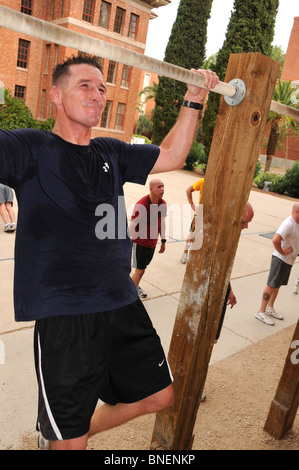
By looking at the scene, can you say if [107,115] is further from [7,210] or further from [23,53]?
[7,210]

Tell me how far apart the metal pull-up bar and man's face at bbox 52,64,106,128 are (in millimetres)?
313

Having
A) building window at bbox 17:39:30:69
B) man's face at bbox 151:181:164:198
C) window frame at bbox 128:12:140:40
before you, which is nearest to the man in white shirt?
man's face at bbox 151:181:164:198

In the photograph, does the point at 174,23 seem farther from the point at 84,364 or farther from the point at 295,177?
the point at 84,364

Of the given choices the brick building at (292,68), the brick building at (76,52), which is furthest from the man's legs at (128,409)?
the brick building at (292,68)

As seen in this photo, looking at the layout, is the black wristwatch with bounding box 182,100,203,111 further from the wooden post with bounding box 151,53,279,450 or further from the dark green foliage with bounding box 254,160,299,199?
the dark green foliage with bounding box 254,160,299,199

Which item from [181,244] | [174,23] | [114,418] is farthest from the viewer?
Result: [174,23]

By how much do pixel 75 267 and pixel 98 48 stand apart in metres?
0.92

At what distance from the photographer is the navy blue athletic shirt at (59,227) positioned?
176 centimetres

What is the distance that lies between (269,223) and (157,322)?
9.14 metres

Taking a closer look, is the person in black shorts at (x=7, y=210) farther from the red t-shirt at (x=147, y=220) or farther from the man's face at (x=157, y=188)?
the man's face at (x=157, y=188)

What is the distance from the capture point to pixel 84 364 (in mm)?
1822

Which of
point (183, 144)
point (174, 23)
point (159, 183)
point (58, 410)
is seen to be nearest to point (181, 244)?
point (159, 183)

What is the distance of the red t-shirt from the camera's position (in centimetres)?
537

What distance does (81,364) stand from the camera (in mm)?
1813
